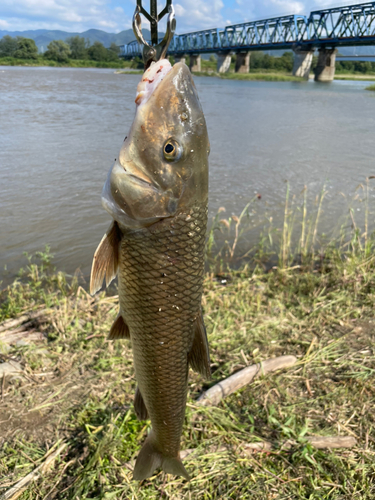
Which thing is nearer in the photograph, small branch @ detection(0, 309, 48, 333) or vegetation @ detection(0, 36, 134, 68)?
small branch @ detection(0, 309, 48, 333)

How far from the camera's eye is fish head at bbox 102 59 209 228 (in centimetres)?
152

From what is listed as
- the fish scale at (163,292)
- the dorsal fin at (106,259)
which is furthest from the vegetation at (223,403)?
the dorsal fin at (106,259)

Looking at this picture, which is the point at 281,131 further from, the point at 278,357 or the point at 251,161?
the point at 278,357

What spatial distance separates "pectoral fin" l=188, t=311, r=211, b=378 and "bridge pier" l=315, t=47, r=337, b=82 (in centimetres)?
7106

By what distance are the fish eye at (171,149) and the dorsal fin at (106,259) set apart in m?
0.38

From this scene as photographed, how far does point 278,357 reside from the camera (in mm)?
3533

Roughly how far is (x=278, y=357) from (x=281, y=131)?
1454 centimetres

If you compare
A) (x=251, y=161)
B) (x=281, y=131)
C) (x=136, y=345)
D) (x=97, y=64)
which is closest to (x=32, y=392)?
(x=136, y=345)

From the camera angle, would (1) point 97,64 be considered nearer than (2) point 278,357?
No

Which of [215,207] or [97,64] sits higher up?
[97,64]

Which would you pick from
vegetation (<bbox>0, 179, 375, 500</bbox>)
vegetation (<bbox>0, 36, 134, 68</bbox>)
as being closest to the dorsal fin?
vegetation (<bbox>0, 179, 375, 500</bbox>)

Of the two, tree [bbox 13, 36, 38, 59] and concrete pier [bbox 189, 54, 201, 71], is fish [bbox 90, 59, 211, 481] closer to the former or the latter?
concrete pier [bbox 189, 54, 201, 71]

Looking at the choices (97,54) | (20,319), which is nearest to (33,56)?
(97,54)

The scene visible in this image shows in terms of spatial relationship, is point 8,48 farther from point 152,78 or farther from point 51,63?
point 152,78
